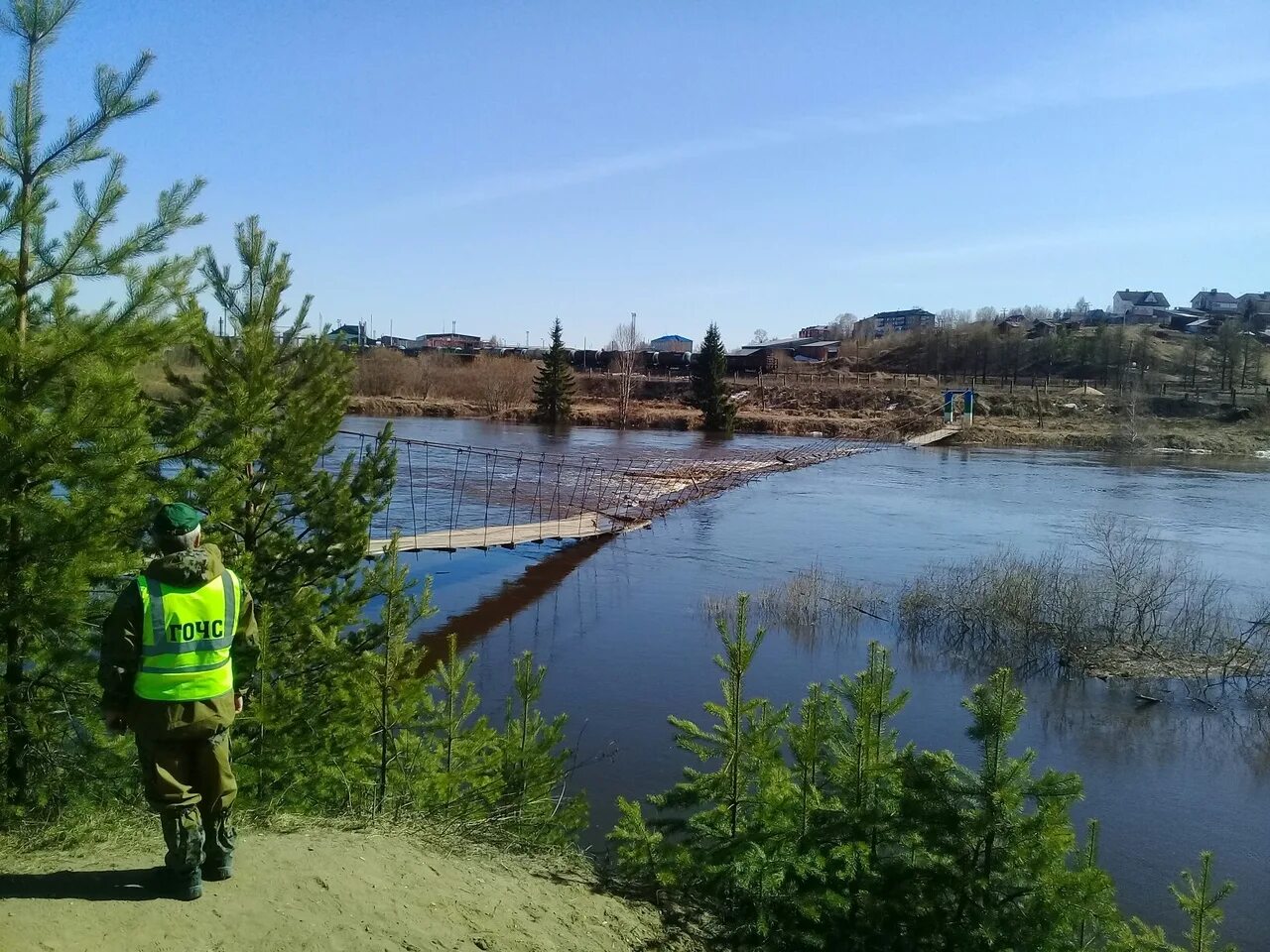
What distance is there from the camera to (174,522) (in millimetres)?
4879

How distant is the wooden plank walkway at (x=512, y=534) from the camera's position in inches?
1015

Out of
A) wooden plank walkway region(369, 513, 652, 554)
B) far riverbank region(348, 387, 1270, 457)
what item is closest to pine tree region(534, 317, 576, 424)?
far riverbank region(348, 387, 1270, 457)

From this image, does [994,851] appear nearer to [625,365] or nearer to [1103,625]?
[1103,625]

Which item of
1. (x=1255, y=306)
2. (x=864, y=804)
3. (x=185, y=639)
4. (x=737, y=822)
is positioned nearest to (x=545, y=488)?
(x=737, y=822)

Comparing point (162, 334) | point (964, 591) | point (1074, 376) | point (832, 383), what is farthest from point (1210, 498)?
point (1074, 376)

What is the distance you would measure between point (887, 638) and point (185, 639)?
18506 millimetres

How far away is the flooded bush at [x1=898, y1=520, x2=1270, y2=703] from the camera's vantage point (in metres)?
19.0

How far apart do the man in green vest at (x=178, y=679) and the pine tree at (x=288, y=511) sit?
335 centimetres

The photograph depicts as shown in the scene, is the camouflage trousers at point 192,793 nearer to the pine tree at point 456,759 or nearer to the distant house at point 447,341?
the pine tree at point 456,759

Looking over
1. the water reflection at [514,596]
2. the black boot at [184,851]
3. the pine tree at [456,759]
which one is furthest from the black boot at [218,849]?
the water reflection at [514,596]

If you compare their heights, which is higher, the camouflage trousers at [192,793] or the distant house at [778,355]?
the distant house at [778,355]

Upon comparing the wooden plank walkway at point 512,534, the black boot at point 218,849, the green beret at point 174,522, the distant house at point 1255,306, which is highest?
the distant house at point 1255,306

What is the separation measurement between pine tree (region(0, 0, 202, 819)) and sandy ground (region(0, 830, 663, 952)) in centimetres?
145

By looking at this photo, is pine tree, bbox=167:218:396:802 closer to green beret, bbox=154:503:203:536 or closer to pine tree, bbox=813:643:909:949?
green beret, bbox=154:503:203:536
